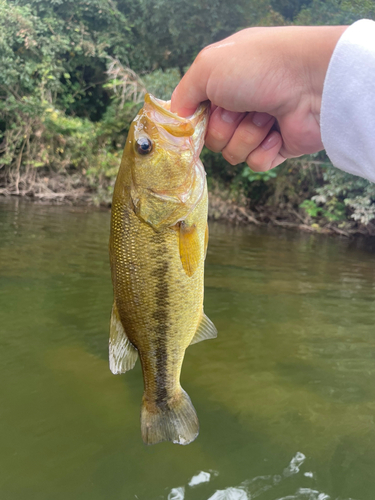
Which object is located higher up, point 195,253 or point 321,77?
point 321,77

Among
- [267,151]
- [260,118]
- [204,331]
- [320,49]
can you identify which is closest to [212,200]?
[267,151]

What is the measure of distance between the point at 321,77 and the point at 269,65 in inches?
8.3

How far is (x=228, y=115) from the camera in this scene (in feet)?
6.57

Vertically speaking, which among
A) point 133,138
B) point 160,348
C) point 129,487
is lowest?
point 129,487

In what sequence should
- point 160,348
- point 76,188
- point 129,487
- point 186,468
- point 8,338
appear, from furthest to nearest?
point 76,188, point 8,338, point 186,468, point 129,487, point 160,348

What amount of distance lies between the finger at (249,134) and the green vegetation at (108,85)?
12.1 m

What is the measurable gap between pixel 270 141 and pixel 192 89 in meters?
0.56

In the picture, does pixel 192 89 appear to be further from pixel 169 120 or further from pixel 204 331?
pixel 204 331

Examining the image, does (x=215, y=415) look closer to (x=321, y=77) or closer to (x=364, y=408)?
(x=364, y=408)

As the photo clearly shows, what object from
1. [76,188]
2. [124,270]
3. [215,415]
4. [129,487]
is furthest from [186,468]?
[76,188]

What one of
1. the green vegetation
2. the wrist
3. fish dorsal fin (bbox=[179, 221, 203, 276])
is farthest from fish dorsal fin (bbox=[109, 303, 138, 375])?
the green vegetation

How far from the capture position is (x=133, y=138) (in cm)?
176

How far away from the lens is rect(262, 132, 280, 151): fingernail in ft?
6.99

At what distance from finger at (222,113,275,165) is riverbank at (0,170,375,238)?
1249 centimetres
